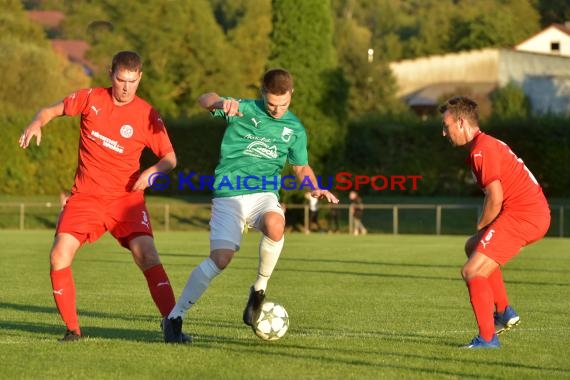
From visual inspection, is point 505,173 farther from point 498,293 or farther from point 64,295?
point 64,295

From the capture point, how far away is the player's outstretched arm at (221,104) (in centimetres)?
964

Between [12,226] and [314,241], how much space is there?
14771 millimetres

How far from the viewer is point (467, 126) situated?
9.80 meters

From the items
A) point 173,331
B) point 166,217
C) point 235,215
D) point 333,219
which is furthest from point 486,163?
point 333,219

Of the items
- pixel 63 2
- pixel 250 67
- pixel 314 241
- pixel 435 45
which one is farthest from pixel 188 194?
pixel 63 2

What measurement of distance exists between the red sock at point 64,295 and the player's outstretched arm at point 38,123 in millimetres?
1031

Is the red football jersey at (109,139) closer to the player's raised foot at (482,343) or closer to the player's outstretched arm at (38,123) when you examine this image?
the player's outstretched arm at (38,123)

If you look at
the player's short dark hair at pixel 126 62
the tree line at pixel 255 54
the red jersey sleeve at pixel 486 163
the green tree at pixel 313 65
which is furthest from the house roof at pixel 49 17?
the red jersey sleeve at pixel 486 163

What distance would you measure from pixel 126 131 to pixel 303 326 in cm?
267

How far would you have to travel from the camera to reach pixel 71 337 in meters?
9.88

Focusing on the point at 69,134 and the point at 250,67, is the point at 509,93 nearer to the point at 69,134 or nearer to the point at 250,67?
the point at 250,67

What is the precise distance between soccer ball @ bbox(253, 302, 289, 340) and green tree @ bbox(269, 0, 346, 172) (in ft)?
104

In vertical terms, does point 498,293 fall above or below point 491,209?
below

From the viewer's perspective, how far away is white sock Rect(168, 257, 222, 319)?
980 centimetres
